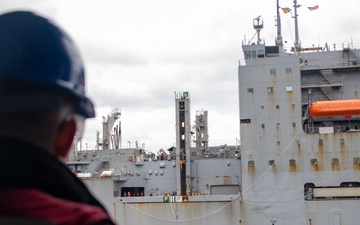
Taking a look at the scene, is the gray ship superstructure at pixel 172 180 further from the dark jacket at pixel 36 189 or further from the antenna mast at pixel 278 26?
the dark jacket at pixel 36 189

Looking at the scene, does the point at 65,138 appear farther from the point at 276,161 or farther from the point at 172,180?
the point at 172,180

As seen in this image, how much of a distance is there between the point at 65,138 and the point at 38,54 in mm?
217

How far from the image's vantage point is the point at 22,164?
3.79 ft

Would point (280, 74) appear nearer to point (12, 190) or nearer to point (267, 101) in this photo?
point (267, 101)

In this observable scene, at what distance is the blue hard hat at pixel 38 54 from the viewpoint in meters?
1.22

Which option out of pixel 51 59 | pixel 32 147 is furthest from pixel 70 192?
pixel 51 59

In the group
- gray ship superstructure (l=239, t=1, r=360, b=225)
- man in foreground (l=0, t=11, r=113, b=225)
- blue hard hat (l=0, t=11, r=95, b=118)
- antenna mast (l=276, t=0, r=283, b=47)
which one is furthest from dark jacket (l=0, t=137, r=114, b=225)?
antenna mast (l=276, t=0, r=283, b=47)

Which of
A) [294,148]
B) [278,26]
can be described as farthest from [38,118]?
[278,26]

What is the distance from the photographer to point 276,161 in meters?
22.3

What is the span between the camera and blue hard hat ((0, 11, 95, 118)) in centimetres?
122

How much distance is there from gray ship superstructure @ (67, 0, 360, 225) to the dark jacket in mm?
21286

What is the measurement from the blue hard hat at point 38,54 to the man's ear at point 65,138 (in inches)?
2.9

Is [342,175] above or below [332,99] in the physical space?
below

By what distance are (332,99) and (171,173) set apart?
24.5ft
